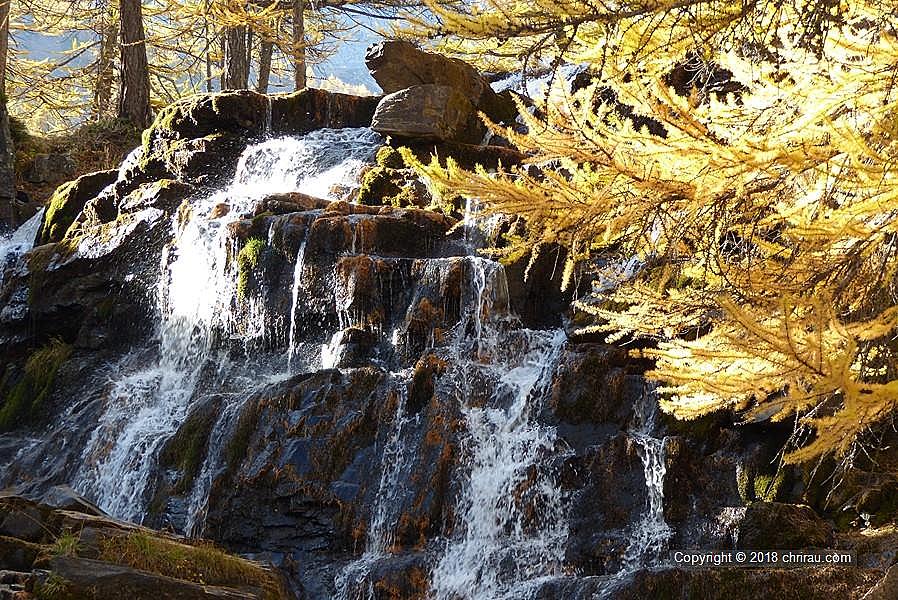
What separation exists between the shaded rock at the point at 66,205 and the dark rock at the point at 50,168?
293 centimetres

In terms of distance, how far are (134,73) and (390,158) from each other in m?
7.57

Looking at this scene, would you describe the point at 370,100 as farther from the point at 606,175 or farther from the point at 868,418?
the point at 868,418

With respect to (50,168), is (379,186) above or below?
below

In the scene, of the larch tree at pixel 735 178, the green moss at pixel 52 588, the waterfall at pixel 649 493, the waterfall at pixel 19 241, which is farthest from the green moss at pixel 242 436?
the waterfall at pixel 19 241

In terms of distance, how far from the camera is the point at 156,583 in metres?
4.68

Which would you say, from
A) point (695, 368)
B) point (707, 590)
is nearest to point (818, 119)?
point (695, 368)

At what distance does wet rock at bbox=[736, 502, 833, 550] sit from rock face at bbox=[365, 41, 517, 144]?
27.1 ft

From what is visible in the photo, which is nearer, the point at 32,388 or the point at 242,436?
the point at 242,436

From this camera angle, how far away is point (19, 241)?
555 inches

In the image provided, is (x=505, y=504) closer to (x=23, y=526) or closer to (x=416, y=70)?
(x=23, y=526)

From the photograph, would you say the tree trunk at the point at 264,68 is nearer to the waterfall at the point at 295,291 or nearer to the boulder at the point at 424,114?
the boulder at the point at 424,114

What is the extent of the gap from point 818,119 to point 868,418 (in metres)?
1.38

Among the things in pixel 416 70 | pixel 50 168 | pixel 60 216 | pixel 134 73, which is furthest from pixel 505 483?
pixel 134 73

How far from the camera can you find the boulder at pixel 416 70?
13531 millimetres
